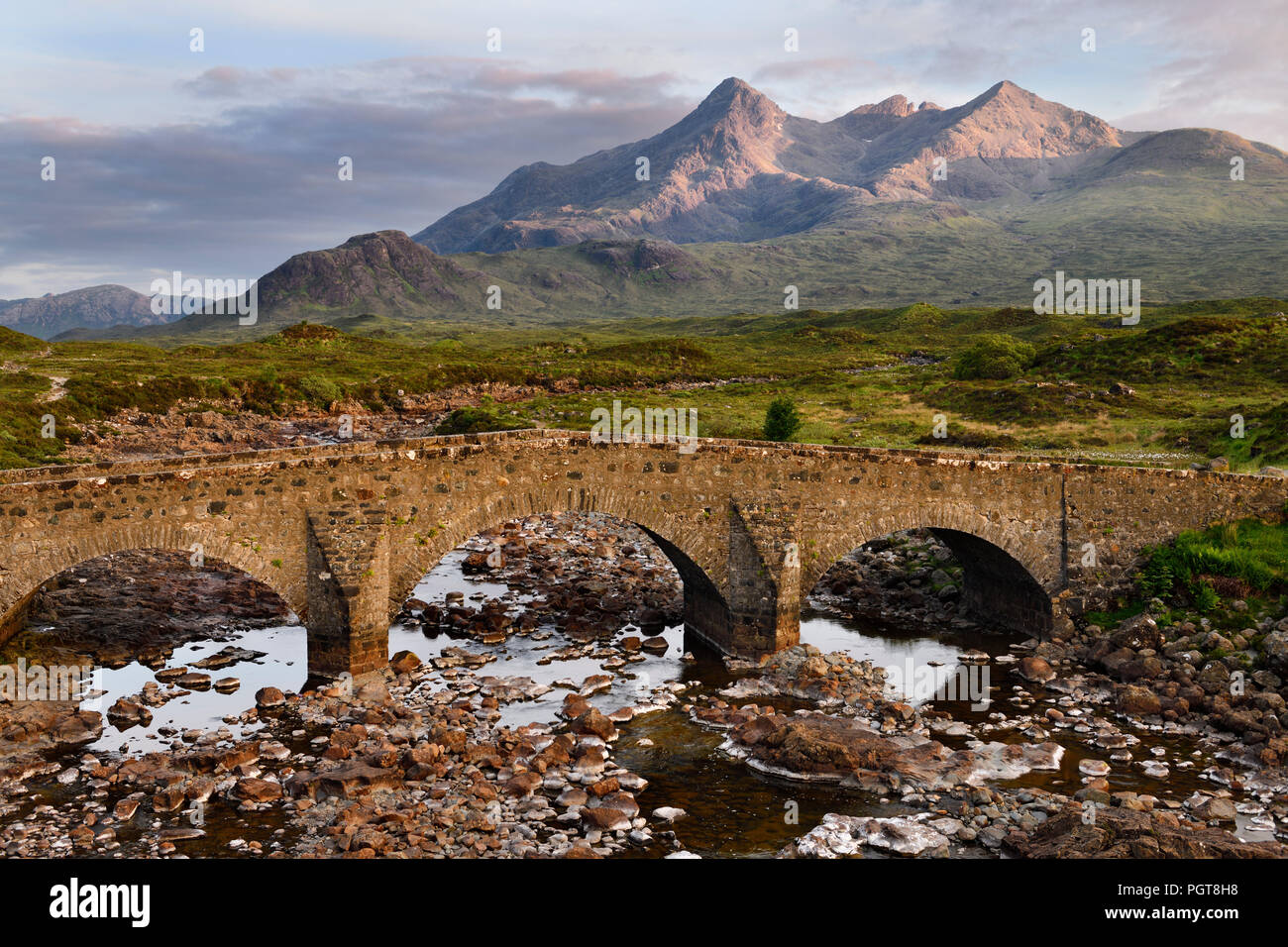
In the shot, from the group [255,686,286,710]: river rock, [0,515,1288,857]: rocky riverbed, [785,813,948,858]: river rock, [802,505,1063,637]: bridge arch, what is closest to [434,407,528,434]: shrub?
[0,515,1288,857]: rocky riverbed

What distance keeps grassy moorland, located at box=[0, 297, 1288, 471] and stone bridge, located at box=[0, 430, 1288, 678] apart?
11.7m

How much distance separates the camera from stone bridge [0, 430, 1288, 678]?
1850 cm

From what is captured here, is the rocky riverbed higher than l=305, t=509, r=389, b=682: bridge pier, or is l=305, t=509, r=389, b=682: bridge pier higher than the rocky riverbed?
l=305, t=509, r=389, b=682: bridge pier

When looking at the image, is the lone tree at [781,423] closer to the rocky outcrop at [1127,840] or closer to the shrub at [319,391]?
the rocky outcrop at [1127,840]

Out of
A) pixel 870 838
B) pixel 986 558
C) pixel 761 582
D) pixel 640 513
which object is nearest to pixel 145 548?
pixel 640 513

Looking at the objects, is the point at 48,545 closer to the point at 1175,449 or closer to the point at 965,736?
the point at 965,736

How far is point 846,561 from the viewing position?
32031 mm

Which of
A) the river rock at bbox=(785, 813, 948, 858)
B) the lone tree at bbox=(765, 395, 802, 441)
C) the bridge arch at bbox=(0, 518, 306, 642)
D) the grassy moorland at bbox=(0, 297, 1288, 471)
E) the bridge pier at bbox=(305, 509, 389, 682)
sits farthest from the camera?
the grassy moorland at bbox=(0, 297, 1288, 471)

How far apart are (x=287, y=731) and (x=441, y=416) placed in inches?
1734

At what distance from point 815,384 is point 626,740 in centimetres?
5135

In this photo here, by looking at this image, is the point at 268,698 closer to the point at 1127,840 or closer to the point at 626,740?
the point at 626,740

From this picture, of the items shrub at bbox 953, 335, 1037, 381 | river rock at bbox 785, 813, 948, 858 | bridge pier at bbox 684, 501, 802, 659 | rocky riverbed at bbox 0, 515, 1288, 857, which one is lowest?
river rock at bbox 785, 813, 948, 858

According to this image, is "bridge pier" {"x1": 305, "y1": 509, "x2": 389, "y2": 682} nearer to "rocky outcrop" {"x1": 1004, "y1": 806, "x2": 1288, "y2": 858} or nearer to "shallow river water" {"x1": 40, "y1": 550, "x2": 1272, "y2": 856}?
"shallow river water" {"x1": 40, "y1": 550, "x2": 1272, "y2": 856}
